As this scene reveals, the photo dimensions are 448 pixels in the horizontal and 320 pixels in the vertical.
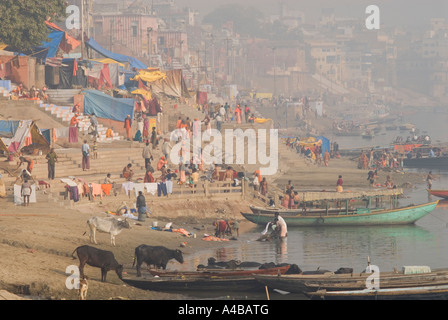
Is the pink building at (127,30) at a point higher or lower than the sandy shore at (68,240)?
higher

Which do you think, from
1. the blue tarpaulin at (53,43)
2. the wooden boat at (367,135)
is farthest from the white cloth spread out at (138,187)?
the wooden boat at (367,135)

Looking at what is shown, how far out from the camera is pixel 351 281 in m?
23.0

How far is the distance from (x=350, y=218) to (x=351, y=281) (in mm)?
12983

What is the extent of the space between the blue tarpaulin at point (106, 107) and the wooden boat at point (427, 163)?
26483mm

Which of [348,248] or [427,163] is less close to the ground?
[348,248]

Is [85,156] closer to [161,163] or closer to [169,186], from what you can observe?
[169,186]

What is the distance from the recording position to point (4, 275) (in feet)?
70.9

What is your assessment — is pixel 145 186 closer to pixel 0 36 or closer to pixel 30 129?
pixel 30 129

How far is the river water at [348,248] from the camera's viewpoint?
29.5 meters

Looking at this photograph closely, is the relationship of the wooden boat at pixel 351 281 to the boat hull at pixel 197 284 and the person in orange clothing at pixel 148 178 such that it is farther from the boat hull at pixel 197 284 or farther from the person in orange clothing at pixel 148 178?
the person in orange clothing at pixel 148 178

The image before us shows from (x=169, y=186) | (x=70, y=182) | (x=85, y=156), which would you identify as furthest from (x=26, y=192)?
(x=169, y=186)
